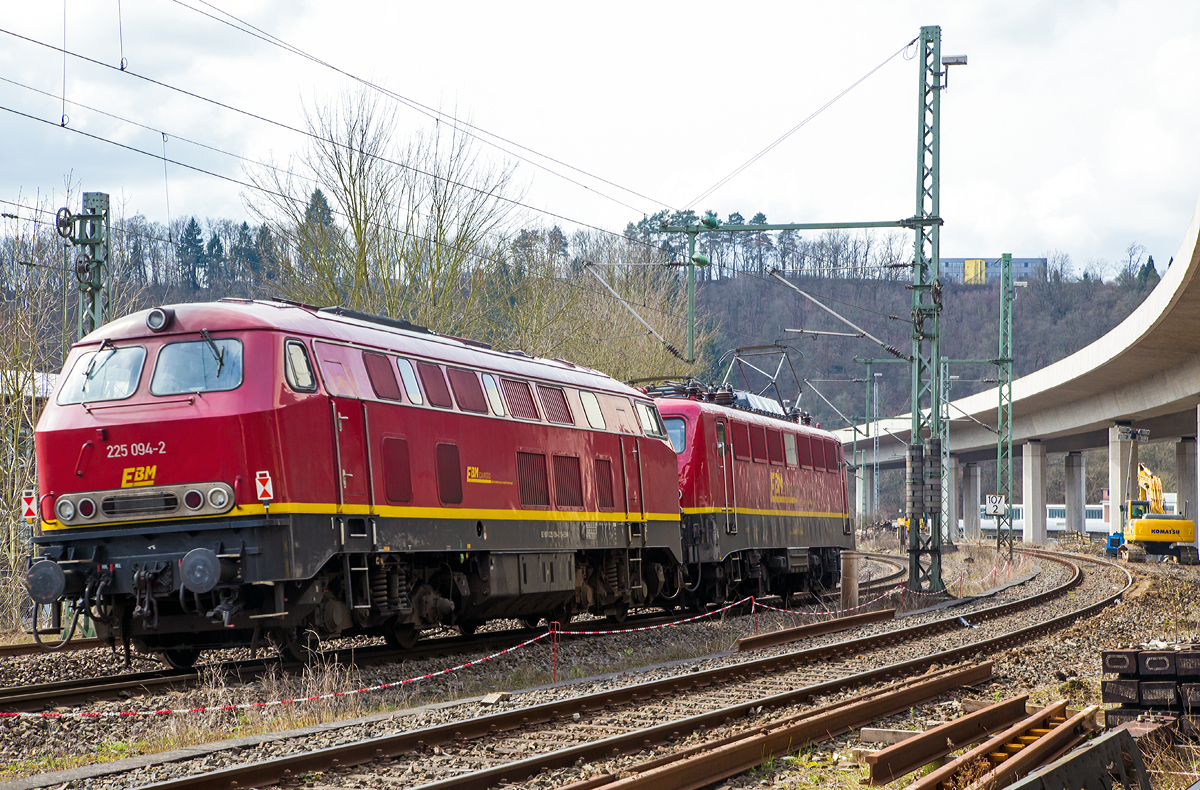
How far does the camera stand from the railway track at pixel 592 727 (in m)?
7.90

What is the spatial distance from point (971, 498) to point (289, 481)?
83739 millimetres

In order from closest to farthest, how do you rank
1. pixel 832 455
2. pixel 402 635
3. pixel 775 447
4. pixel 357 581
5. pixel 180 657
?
pixel 357 581, pixel 180 657, pixel 402 635, pixel 775 447, pixel 832 455

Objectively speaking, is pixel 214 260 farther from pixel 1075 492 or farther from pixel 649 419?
pixel 649 419

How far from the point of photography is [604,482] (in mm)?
17672

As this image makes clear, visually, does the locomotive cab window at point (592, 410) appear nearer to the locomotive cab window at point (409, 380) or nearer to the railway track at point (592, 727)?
the locomotive cab window at point (409, 380)

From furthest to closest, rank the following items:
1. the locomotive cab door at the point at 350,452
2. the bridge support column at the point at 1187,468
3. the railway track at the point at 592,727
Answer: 1. the bridge support column at the point at 1187,468
2. the locomotive cab door at the point at 350,452
3. the railway track at the point at 592,727

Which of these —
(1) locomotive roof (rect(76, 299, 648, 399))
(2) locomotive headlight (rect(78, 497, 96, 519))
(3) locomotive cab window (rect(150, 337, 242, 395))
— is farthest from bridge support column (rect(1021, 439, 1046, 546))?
(2) locomotive headlight (rect(78, 497, 96, 519))

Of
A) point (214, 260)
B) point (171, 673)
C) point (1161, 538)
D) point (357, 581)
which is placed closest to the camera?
point (357, 581)

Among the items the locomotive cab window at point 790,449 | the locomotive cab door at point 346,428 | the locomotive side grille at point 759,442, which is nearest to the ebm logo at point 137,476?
the locomotive cab door at point 346,428

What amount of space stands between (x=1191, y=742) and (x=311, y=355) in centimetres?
850

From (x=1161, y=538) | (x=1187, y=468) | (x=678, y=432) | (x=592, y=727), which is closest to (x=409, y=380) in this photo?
(x=592, y=727)

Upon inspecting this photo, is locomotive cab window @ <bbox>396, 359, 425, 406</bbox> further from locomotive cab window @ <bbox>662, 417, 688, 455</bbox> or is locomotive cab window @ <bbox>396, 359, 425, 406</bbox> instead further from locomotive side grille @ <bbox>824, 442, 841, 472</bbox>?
locomotive side grille @ <bbox>824, 442, 841, 472</bbox>

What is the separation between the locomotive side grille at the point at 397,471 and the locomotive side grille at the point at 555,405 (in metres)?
3.44

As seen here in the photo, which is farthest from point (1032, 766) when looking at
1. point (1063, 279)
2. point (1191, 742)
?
point (1063, 279)
